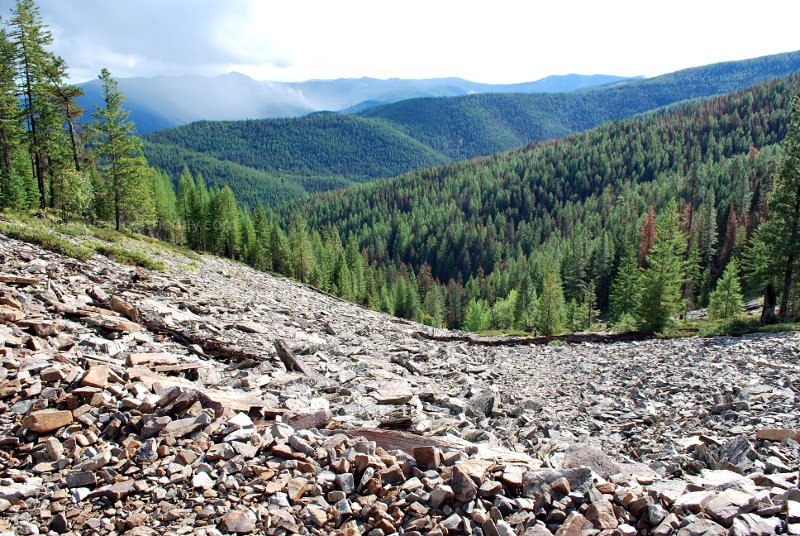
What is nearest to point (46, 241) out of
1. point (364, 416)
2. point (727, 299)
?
point (364, 416)

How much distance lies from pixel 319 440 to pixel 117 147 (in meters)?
49.2

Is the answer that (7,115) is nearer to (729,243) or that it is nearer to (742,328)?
(742,328)

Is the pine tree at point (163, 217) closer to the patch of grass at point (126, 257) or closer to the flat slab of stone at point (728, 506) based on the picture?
the patch of grass at point (126, 257)

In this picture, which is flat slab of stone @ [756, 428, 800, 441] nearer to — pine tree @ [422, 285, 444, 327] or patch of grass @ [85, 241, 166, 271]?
patch of grass @ [85, 241, 166, 271]

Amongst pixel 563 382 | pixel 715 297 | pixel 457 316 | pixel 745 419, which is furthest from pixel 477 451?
pixel 457 316

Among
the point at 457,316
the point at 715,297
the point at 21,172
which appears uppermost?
the point at 21,172

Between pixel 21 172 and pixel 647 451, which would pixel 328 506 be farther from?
pixel 21 172

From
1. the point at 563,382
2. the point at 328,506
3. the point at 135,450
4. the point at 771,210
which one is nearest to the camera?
the point at 328,506

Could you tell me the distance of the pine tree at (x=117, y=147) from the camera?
4500 centimetres

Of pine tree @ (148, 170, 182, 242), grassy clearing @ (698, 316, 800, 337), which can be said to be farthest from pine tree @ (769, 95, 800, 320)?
pine tree @ (148, 170, 182, 242)

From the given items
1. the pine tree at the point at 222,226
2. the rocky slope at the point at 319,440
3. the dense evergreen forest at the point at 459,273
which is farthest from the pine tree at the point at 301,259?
the rocky slope at the point at 319,440

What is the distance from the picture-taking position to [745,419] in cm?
1314

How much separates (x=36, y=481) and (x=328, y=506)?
4311 mm

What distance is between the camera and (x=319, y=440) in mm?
8367
